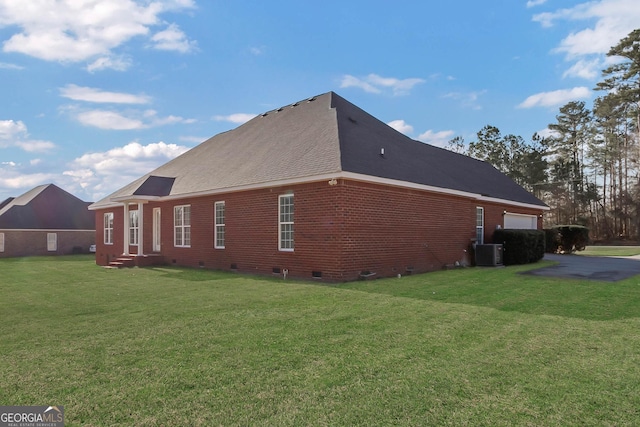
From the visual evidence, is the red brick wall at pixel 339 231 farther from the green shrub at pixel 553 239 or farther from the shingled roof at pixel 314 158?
the green shrub at pixel 553 239

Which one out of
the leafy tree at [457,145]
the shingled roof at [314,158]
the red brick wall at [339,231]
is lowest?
the red brick wall at [339,231]

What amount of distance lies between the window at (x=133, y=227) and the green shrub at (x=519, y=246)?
55.3ft

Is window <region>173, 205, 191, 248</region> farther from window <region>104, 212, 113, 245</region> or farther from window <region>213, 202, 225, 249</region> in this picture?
window <region>104, 212, 113, 245</region>

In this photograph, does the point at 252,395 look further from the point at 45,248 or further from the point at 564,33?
the point at 45,248

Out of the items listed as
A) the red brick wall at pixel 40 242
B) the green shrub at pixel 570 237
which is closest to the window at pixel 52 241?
the red brick wall at pixel 40 242

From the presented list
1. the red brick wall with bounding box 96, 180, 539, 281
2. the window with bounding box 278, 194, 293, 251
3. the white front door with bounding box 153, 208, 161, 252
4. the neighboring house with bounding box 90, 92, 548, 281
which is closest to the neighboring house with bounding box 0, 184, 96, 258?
the neighboring house with bounding box 90, 92, 548, 281

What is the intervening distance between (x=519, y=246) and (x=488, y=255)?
1882 mm

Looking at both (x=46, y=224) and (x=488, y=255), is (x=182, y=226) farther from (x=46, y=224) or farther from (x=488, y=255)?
(x=46, y=224)

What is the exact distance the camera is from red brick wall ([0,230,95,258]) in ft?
112

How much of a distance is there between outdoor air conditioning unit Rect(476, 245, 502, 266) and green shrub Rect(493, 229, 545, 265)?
1040 mm

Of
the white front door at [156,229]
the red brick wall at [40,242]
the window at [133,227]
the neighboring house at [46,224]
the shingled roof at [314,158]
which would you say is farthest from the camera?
the neighboring house at [46,224]

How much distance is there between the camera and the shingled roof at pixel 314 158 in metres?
12.9

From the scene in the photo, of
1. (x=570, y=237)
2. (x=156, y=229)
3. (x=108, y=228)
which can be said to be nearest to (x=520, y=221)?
(x=570, y=237)

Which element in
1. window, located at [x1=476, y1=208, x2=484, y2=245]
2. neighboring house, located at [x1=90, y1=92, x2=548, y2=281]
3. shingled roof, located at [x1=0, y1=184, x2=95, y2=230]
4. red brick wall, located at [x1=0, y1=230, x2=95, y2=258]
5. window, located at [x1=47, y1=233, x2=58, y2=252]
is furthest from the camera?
window, located at [x1=47, y1=233, x2=58, y2=252]
